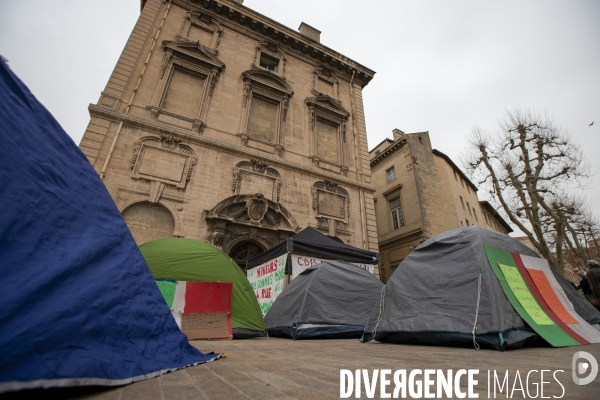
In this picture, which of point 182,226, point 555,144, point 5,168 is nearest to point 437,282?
point 5,168

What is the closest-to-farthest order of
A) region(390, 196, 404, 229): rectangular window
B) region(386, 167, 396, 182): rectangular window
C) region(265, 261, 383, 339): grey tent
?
region(265, 261, 383, 339): grey tent < region(390, 196, 404, 229): rectangular window < region(386, 167, 396, 182): rectangular window

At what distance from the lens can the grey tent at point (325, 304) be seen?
179 inches

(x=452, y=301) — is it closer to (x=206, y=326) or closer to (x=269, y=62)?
(x=206, y=326)

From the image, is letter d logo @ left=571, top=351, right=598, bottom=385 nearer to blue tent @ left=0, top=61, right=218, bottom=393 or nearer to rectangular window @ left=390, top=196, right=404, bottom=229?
blue tent @ left=0, top=61, right=218, bottom=393

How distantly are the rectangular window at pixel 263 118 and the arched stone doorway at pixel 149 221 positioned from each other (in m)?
4.63

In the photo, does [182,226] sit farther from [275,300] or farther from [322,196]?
[322,196]

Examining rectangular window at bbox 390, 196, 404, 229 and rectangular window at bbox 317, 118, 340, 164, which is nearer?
rectangular window at bbox 317, 118, 340, 164

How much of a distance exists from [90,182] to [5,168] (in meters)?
0.59

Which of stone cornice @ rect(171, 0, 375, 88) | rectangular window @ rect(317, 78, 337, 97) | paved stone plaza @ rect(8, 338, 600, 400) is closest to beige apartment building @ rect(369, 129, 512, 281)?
stone cornice @ rect(171, 0, 375, 88)

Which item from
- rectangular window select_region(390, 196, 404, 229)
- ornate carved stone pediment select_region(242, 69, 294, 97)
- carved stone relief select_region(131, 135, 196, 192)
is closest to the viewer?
carved stone relief select_region(131, 135, 196, 192)

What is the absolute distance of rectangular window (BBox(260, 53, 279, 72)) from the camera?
Result: 1266 centimetres

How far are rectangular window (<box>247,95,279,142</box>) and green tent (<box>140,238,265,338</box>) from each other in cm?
675

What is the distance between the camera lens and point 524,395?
3.48ft

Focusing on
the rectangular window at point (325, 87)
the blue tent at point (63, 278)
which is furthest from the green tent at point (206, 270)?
the rectangular window at point (325, 87)
